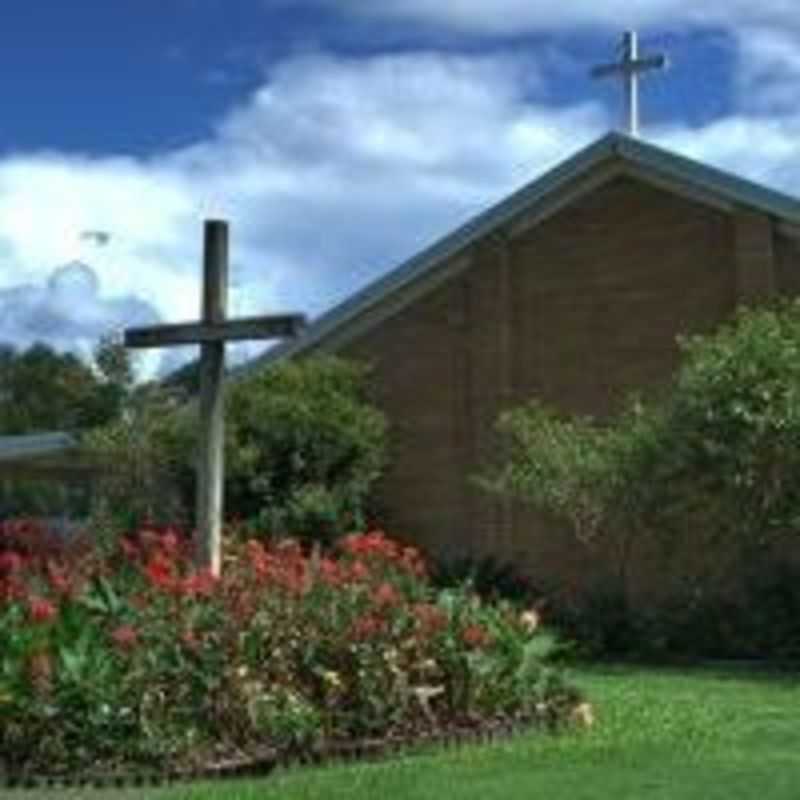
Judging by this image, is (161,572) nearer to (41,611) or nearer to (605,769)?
(41,611)

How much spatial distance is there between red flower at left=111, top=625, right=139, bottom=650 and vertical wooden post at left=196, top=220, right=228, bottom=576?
2.11 meters

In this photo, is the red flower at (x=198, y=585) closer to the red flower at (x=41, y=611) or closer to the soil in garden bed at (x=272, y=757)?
the red flower at (x=41, y=611)

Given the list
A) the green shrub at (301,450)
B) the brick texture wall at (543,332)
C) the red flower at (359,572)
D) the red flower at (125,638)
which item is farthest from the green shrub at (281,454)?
the red flower at (125,638)

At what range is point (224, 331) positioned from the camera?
16.6 metres

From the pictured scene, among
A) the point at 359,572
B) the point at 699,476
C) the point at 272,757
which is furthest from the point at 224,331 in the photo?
the point at 699,476

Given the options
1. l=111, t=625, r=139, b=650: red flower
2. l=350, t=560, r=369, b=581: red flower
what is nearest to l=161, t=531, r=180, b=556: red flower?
l=350, t=560, r=369, b=581: red flower

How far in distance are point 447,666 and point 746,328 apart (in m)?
12.1

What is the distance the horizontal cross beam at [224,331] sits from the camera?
1619 cm

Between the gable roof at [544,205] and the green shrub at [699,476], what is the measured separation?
183 centimetres

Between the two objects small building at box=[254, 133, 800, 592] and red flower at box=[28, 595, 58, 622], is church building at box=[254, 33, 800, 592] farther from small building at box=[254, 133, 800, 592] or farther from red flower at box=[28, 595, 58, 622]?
red flower at box=[28, 595, 58, 622]

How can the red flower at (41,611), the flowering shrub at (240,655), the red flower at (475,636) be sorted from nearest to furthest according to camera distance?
the flowering shrub at (240,655), the red flower at (41,611), the red flower at (475,636)

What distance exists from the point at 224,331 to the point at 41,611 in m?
2.96

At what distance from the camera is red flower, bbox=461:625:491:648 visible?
16016 mm

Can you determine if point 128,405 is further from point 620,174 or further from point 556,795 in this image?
point 556,795
